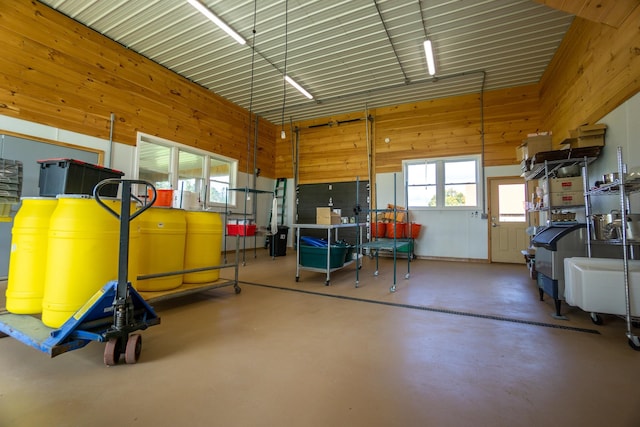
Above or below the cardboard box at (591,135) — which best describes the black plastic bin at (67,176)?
below

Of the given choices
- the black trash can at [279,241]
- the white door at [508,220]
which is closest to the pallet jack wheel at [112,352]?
the black trash can at [279,241]

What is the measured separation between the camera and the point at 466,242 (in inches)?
283

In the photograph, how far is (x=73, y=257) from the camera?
73.7 inches

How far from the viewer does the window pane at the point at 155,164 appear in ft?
20.5

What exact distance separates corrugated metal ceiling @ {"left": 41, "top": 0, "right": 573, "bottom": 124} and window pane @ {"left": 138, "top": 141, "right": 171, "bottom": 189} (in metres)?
1.90

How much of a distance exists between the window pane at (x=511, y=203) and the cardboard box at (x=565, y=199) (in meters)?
3.11

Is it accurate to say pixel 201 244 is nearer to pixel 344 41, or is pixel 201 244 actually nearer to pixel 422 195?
pixel 344 41

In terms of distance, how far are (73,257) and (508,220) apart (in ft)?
26.4

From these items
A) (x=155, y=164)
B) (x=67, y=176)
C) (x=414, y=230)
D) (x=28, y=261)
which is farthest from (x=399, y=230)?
(x=28, y=261)

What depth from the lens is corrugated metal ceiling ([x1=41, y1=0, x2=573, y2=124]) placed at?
4.62 m

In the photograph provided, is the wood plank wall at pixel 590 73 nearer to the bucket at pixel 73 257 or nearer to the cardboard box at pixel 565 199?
the cardboard box at pixel 565 199

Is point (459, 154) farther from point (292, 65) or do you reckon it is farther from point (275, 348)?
point (275, 348)

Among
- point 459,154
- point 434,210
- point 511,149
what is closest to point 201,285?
point 434,210

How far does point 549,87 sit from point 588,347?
612 centimetres
